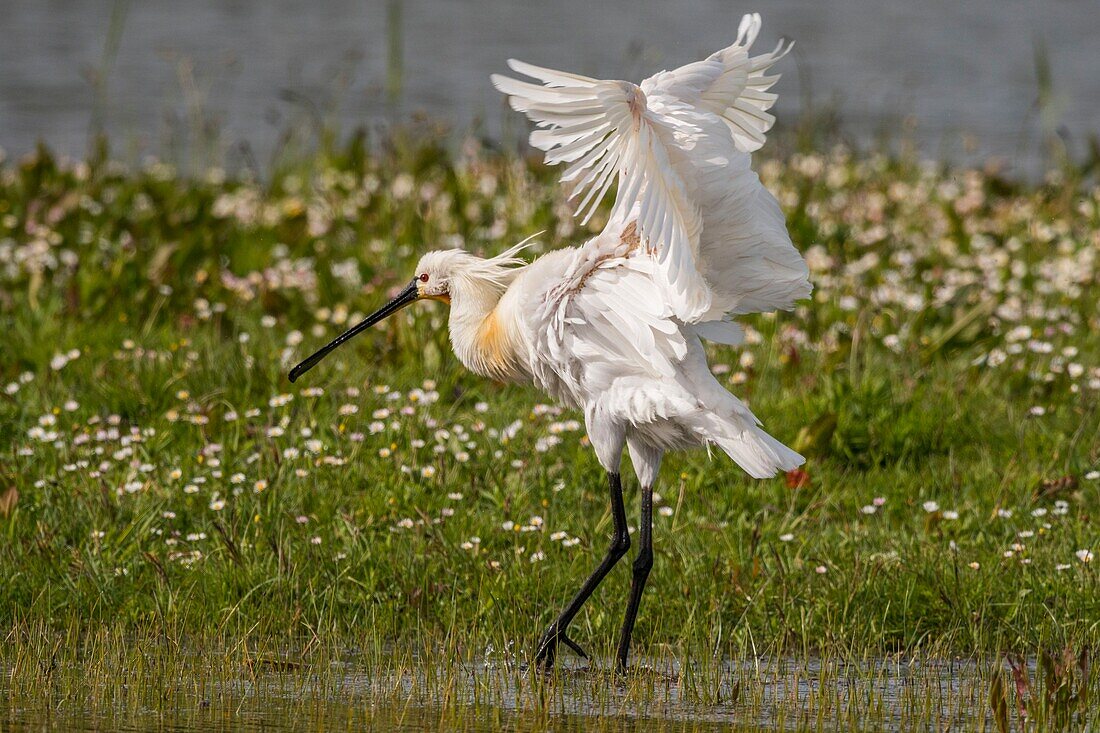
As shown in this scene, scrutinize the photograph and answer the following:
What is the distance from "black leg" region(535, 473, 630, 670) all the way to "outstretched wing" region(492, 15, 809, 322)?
86 centimetres

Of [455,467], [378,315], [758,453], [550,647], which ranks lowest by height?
[550,647]

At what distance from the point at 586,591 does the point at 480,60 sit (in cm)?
1536

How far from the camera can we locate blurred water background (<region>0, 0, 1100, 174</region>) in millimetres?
16328

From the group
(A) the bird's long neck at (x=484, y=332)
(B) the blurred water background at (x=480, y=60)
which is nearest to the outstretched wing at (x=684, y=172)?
(A) the bird's long neck at (x=484, y=332)

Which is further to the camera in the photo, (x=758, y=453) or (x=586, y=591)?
(x=586, y=591)

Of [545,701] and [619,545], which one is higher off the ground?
[619,545]

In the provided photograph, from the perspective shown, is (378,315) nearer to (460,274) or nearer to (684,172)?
(460,274)

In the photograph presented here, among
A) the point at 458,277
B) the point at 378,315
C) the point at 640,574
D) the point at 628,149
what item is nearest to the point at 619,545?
the point at 640,574

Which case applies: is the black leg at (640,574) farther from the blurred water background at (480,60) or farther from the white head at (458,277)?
the blurred water background at (480,60)

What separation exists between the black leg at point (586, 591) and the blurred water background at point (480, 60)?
7.09 metres

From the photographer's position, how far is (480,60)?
20469 millimetres

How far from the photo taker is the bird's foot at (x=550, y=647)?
5.50 metres

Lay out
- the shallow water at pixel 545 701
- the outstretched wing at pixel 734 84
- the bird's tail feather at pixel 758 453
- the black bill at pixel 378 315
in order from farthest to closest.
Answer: the black bill at pixel 378 315 < the bird's tail feather at pixel 758 453 < the outstretched wing at pixel 734 84 < the shallow water at pixel 545 701

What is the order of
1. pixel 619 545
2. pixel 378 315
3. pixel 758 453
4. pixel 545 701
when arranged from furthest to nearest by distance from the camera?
pixel 378 315 < pixel 619 545 < pixel 758 453 < pixel 545 701
